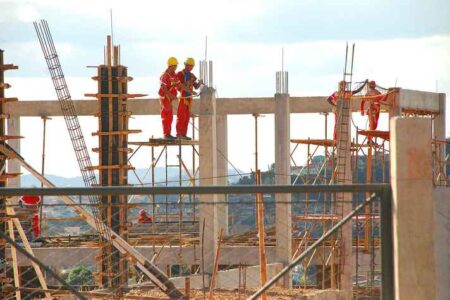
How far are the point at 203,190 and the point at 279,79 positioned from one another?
25.3m

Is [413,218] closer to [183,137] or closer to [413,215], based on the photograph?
[413,215]

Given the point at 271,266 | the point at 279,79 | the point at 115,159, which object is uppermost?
the point at 279,79

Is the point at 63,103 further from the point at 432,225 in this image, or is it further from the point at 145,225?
the point at 432,225

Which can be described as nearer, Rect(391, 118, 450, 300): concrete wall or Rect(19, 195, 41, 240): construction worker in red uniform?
Rect(391, 118, 450, 300): concrete wall

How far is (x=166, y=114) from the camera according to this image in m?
29.5

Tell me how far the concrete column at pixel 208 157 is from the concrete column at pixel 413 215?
22.9 meters

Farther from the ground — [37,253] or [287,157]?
[287,157]

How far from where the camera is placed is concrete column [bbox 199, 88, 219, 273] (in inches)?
1259

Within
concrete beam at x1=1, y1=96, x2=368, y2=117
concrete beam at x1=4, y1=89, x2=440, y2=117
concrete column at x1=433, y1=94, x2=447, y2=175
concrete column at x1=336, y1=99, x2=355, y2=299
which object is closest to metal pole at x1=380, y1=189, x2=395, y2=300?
concrete column at x1=336, y1=99, x2=355, y2=299

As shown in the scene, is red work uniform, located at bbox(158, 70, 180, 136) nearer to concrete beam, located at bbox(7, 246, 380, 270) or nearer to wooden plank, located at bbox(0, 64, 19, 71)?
wooden plank, located at bbox(0, 64, 19, 71)

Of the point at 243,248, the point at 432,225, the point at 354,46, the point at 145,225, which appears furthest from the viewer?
the point at 145,225

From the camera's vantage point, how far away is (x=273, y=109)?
3431cm

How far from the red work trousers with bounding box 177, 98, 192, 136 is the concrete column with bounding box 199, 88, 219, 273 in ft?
6.84

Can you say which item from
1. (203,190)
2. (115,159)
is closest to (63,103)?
(115,159)
